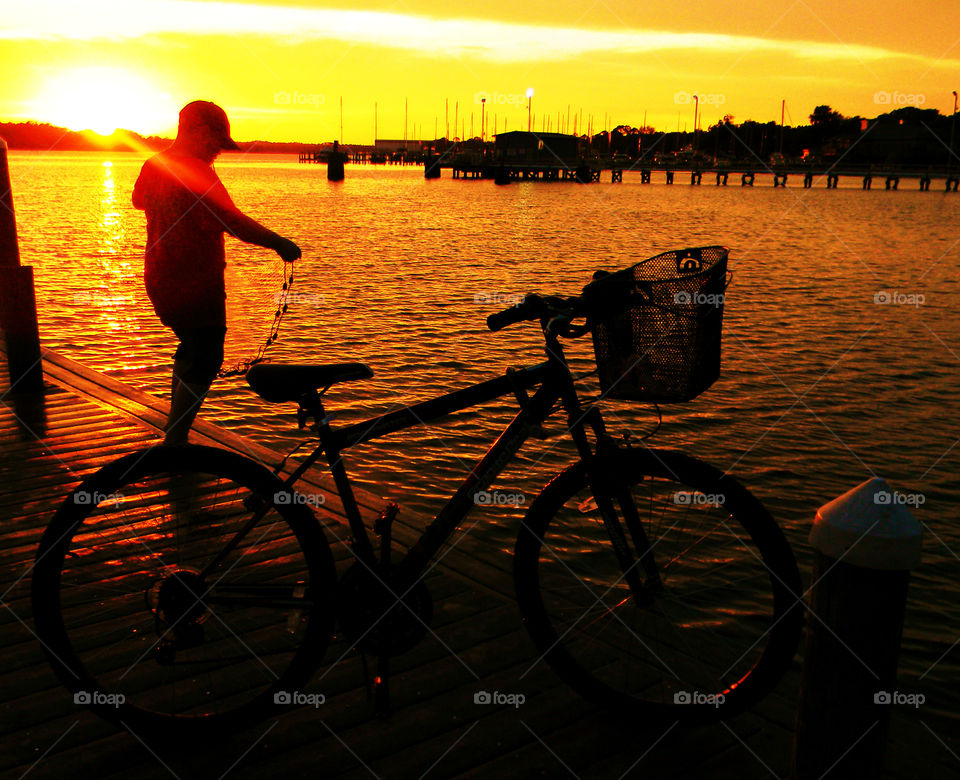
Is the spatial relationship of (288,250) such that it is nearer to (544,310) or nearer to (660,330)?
(544,310)

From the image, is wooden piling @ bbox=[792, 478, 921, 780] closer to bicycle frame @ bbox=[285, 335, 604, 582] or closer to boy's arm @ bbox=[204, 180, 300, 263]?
bicycle frame @ bbox=[285, 335, 604, 582]

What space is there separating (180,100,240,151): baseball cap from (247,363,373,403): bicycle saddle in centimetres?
249

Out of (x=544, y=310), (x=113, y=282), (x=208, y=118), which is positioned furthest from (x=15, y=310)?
(x=113, y=282)

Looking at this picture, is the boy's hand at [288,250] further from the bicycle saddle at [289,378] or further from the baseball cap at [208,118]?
the bicycle saddle at [289,378]

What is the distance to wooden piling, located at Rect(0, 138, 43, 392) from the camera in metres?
7.05

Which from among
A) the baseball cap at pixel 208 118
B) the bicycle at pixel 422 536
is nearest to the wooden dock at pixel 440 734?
the bicycle at pixel 422 536

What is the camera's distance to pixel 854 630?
2209mm

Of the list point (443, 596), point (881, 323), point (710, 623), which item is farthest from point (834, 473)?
point (881, 323)

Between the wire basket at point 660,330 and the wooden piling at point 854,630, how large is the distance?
2.27 ft

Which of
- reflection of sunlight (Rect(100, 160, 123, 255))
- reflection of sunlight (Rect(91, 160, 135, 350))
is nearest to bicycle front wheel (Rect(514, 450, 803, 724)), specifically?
reflection of sunlight (Rect(91, 160, 135, 350))

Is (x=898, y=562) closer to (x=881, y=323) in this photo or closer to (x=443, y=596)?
(x=443, y=596)

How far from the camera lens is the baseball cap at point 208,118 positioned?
476 cm

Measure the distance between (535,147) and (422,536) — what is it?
13098cm

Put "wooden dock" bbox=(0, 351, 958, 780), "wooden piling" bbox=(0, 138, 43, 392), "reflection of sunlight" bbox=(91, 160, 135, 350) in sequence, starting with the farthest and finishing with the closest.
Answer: "reflection of sunlight" bbox=(91, 160, 135, 350), "wooden piling" bbox=(0, 138, 43, 392), "wooden dock" bbox=(0, 351, 958, 780)
